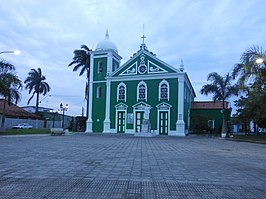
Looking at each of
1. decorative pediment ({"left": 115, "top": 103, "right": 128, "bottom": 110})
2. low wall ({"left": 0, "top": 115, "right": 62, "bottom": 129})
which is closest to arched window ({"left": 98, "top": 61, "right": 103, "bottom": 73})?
decorative pediment ({"left": 115, "top": 103, "right": 128, "bottom": 110})

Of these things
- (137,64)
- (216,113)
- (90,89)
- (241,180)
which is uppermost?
(137,64)

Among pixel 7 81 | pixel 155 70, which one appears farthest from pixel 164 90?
pixel 7 81

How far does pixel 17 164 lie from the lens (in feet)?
24.7

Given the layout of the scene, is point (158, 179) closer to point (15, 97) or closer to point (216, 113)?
point (15, 97)

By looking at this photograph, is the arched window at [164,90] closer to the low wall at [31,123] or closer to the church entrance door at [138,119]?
the church entrance door at [138,119]

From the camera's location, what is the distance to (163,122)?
34.4 meters

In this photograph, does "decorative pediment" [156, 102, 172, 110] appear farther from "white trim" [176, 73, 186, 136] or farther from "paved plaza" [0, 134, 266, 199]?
"paved plaza" [0, 134, 266, 199]

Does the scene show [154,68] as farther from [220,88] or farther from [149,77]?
[220,88]

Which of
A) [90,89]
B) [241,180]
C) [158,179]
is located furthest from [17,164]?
[90,89]

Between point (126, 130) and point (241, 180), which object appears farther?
point (126, 130)

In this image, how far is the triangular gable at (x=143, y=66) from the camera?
115 feet

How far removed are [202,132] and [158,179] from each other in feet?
109

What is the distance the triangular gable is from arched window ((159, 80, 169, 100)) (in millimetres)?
1460

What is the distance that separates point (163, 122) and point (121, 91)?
7150 mm
